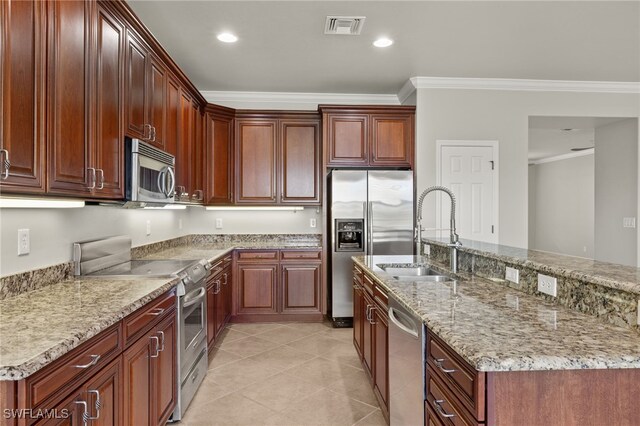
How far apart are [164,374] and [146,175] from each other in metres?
1.21

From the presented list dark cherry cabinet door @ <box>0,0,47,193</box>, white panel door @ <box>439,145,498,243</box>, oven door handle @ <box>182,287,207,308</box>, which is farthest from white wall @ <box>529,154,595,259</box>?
dark cherry cabinet door @ <box>0,0,47,193</box>

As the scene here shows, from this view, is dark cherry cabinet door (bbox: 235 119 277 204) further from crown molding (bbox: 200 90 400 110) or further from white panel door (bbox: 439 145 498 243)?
white panel door (bbox: 439 145 498 243)

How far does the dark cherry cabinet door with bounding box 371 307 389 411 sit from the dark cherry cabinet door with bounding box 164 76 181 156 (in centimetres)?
205

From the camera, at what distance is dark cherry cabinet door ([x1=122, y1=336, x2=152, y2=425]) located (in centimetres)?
160

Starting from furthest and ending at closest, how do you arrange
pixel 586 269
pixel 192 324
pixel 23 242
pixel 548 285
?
pixel 192 324
pixel 23 242
pixel 548 285
pixel 586 269

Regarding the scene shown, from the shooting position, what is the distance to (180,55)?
11.6 feet

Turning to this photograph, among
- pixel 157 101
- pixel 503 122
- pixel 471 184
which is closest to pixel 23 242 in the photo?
pixel 157 101

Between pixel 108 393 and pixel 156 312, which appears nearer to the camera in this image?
pixel 108 393

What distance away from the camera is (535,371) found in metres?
Answer: 1.04

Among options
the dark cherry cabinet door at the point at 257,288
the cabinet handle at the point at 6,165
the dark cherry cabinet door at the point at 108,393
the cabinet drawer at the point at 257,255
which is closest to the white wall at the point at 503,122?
the cabinet drawer at the point at 257,255

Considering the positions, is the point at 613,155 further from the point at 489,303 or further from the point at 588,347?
the point at 588,347

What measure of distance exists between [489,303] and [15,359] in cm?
A: 166

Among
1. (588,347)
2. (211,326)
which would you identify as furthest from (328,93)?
(588,347)

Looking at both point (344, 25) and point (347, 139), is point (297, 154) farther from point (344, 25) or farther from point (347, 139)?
point (344, 25)
